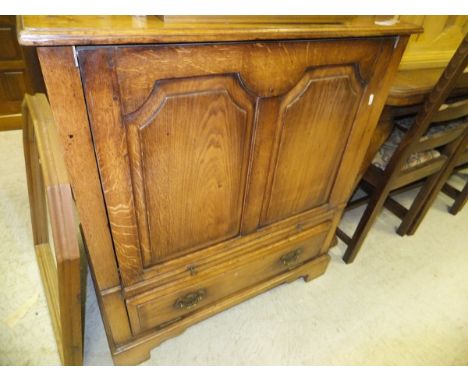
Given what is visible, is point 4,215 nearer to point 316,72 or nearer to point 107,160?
point 107,160

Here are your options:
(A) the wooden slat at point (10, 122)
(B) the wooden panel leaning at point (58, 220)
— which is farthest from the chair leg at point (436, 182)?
(A) the wooden slat at point (10, 122)

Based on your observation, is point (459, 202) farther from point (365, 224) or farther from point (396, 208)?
point (365, 224)

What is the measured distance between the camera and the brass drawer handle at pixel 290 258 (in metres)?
1.24

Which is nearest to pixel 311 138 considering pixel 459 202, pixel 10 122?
pixel 459 202

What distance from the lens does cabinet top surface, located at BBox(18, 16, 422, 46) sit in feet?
1.58

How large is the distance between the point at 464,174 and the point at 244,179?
217 cm

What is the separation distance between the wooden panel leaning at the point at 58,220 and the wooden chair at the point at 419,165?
3.90ft

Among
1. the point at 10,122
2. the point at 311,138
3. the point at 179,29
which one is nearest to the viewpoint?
the point at 179,29

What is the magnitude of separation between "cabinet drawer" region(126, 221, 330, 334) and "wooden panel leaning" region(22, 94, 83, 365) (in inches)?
6.6

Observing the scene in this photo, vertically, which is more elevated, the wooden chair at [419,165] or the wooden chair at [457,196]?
the wooden chair at [419,165]

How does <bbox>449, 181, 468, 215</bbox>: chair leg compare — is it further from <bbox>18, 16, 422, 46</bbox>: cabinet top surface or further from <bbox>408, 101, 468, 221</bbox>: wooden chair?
<bbox>18, 16, 422, 46</bbox>: cabinet top surface

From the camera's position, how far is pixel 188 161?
2.49ft

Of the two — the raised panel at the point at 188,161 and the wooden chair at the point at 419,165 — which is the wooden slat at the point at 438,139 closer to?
the wooden chair at the point at 419,165

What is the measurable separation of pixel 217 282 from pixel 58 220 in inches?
22.4
